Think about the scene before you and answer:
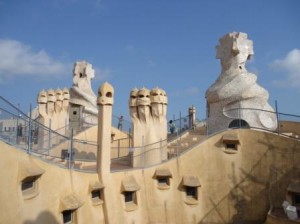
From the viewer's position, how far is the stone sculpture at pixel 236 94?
1180 centimetres

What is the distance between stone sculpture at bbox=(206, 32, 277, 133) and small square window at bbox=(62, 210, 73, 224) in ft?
24.9

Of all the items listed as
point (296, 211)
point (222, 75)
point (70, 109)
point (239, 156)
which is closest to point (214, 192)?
point (239, 156)

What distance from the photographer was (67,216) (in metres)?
7.18

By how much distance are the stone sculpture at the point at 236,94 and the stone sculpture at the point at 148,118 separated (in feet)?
9.69

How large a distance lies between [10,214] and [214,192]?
7.27m

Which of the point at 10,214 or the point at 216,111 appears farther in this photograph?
the point at 216,111

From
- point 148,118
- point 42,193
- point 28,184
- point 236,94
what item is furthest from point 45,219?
point 236,94

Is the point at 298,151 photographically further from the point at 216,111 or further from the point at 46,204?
the point at 46,204

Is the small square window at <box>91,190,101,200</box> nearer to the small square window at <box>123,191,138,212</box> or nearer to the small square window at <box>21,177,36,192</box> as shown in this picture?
the small square window at <box>123,191,138,212</box>

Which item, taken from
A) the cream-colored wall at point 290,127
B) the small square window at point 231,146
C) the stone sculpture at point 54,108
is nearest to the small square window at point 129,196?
the small square window at point 231,146

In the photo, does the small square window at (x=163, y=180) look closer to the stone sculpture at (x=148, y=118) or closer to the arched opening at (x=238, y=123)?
the stone sculpture at (x=148, y=118)

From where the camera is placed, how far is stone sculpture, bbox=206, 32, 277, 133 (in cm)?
1180

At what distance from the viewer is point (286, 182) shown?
988 centimetres

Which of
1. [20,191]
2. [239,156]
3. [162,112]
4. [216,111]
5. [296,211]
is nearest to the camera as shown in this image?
[20,191]
